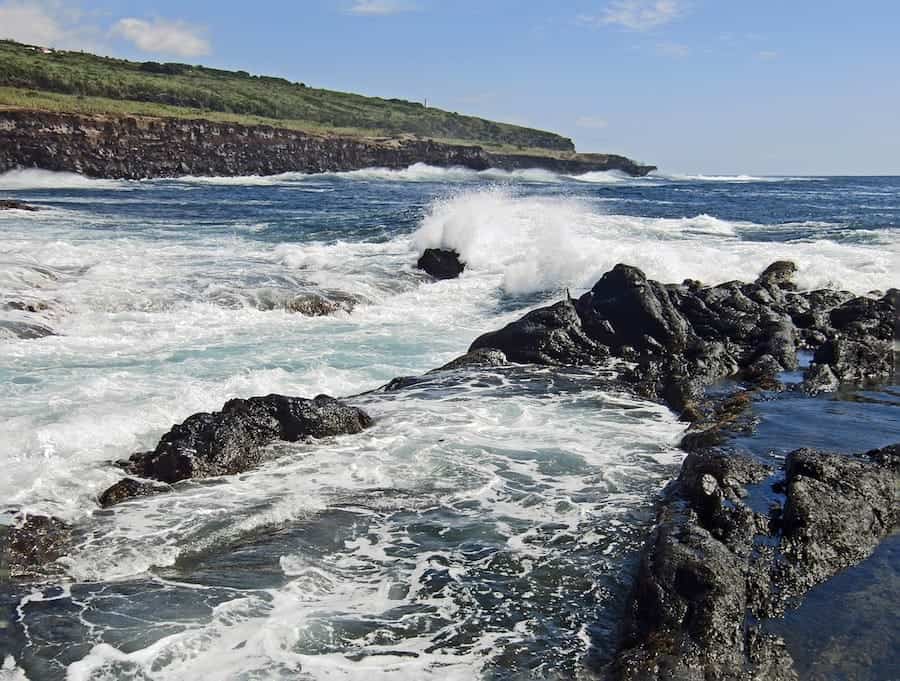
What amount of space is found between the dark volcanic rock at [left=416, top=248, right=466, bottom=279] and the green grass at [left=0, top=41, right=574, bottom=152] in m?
52.7

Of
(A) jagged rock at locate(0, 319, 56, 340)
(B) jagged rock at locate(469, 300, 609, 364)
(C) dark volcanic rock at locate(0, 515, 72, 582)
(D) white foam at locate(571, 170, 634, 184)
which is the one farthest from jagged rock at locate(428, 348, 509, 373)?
(D) white foam at locate(571, 170, 634, 184)

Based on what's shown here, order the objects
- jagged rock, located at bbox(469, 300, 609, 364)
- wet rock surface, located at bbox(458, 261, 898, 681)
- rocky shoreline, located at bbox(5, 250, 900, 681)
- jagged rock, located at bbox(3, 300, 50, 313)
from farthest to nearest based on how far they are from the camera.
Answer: jagged rock, located at bbox(3, 300, 50, 313) < jagged rock, located at bbox(469, 300, 609, 364) < rocky shoreline, located at bbox(5, 250, 900, 681) < wet rock surface, located at bbox(458, 261, 898, 681)

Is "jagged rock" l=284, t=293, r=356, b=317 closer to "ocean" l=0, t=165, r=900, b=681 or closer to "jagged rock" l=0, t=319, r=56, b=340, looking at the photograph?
"ocean" l=0, t=165, r=900, b=681

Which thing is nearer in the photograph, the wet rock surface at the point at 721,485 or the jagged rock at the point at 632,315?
the wet rock surface at the point at 721,485

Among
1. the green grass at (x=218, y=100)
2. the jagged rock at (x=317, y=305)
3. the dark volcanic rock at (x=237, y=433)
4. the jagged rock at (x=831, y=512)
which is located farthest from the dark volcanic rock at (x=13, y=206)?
the green grass at (x=218, y=100)

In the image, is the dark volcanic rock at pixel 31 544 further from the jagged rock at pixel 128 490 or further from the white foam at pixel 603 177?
the white foam at pixel 603 177

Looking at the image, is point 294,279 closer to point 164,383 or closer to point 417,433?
point 164,383

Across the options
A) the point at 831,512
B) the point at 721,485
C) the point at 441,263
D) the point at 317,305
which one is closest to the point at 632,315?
the point at 317,305

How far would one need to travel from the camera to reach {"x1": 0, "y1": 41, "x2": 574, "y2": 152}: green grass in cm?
7281

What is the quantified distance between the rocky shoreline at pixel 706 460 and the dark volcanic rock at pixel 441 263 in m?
7.06

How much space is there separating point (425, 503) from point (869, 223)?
31446 millimetres

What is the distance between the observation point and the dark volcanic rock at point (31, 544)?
19.7ft

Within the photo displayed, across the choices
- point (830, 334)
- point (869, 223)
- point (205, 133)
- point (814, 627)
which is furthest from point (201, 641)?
point (205, 133)

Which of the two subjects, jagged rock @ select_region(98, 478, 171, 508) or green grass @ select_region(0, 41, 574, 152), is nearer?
jagged rock @ select_region(98, 478, 171, 508)
